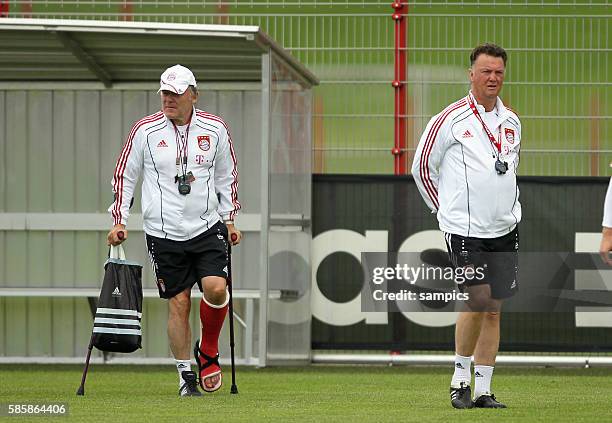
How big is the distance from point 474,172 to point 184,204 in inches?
74.5

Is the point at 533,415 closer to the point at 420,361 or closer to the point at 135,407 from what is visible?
the point at 135,407

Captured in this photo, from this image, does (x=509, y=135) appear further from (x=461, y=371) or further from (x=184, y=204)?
(x=184, y=204)

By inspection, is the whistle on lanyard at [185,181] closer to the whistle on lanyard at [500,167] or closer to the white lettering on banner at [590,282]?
the whistle on lanyard at [500,167]

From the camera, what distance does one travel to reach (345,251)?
42.0 ft

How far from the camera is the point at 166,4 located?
13.3 metres

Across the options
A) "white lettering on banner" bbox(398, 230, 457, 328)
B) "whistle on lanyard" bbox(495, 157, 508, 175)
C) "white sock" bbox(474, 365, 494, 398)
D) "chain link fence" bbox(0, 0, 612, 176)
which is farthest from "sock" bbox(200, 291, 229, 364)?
"chain link fence" bbox(0, 0, 612, 176)

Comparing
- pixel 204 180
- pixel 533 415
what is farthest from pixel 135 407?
pixel 533 415

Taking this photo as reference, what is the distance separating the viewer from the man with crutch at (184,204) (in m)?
8.88

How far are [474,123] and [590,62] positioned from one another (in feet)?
17.4

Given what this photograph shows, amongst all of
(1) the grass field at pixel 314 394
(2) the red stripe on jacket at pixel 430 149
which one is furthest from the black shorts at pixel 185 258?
(2) the red stripe on jacket at pixel 430 149

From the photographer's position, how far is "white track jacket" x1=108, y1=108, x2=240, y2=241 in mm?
8883

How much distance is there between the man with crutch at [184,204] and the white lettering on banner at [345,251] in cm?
367

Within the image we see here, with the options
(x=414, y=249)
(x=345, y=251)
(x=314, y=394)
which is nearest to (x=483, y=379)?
(x=314, y=394)

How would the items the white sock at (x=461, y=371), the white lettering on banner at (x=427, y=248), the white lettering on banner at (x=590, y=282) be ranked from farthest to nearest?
the white lettering on banner at (x=427, y=248) < the white lettering on banner at (x=590, y=282) < the white sock at (x=461, y=371)
